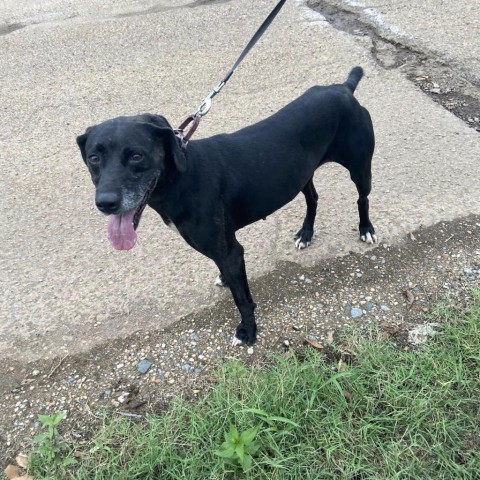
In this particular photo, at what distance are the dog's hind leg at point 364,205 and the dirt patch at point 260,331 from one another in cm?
12

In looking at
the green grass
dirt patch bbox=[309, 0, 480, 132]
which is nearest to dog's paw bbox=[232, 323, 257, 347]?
the green grass

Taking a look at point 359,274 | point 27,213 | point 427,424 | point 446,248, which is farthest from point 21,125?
point 427,424

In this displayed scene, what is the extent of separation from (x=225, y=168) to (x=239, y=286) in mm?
654

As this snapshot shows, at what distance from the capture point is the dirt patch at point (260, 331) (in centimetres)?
257

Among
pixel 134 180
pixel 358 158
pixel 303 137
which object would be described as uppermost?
pixel 134 180

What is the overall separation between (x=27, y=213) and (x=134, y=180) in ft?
6.85

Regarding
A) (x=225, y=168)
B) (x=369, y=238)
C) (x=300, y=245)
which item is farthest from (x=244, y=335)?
(x=369, y=238)

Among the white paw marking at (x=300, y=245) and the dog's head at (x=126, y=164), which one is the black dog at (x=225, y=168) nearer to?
the dog's head at (x=126, y=164)

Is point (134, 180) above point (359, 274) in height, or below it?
above

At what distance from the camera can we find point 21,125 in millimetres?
4809

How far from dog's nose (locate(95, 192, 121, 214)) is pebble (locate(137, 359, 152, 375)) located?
1056 mm

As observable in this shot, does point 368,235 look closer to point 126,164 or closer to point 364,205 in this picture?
point 364,205

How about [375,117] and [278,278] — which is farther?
[375,117]

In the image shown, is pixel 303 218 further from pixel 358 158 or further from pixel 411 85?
pixel 411 85
